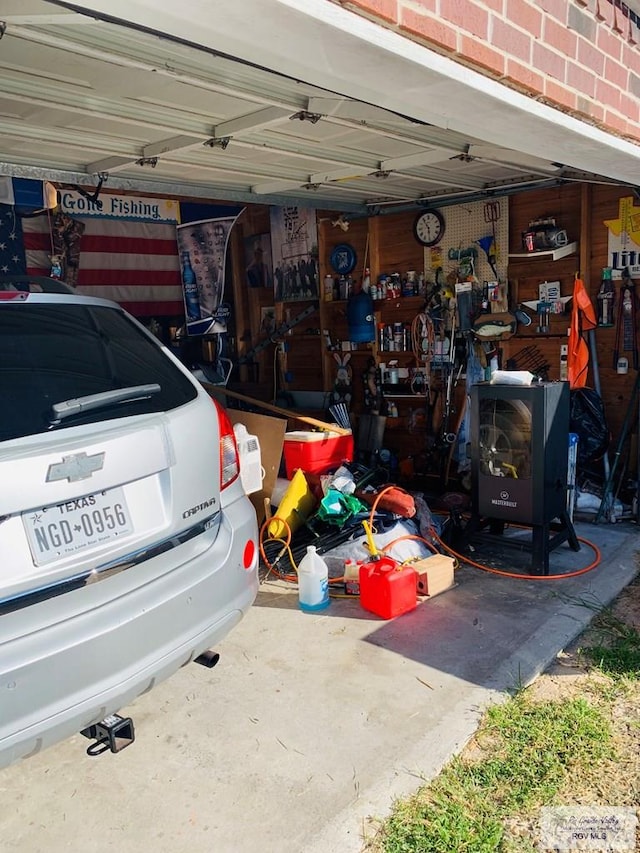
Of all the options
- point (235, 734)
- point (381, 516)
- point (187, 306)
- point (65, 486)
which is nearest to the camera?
point (65, 486)

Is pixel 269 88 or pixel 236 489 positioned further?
pixel 269 88

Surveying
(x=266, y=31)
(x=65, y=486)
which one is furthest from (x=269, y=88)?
(x=65, y=486)

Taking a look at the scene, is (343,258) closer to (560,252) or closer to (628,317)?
(560,252)

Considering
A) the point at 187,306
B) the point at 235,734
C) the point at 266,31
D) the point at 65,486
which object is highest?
the point at 266,31

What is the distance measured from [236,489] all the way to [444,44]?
1.91 m

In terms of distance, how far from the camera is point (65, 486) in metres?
2.10

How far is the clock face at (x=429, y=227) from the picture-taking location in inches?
282

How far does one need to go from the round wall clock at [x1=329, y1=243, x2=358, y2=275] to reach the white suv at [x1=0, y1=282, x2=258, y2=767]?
5445 millimetres

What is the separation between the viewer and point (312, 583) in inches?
168

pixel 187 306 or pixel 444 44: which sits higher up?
pixel 444 44

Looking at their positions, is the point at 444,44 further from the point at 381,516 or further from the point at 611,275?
the point at 611,275

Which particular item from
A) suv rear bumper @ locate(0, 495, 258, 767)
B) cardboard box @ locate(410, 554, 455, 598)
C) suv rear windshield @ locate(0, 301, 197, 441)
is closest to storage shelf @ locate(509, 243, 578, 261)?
cardboard box @ locate(410, 554, 455, 598)

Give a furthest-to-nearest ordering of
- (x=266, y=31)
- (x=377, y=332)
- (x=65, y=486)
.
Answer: (x=377, y=332) < (x=65, y=486) < (x=266, y=31)

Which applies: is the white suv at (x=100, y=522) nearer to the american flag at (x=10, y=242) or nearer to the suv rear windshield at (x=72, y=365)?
the suv rear windshield at (x=72, y=365)
